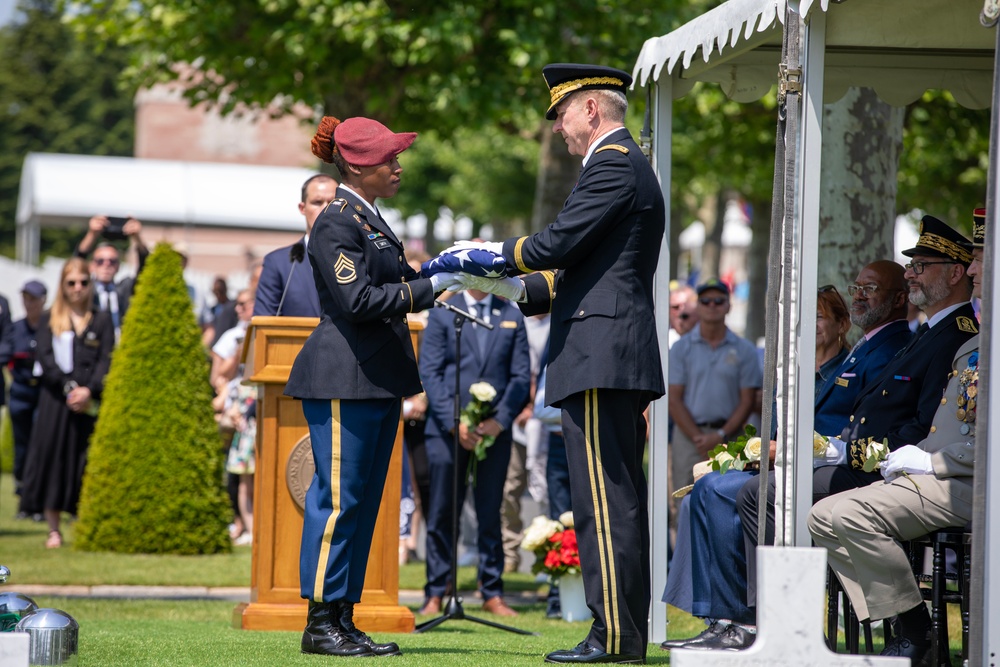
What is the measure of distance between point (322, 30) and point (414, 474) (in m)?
5.65

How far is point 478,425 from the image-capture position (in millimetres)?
8453

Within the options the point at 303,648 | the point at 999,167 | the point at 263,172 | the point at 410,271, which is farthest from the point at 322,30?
the point at 263,172

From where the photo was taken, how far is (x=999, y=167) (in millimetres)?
4062

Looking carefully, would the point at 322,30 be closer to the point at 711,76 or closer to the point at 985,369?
the point at 711,76

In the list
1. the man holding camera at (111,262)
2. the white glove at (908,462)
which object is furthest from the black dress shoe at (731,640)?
the man holding camera at (111,262)

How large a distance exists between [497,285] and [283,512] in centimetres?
189

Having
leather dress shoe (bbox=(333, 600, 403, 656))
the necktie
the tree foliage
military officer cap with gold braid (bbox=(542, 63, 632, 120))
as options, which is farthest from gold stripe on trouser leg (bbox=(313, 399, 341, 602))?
the tree foliage

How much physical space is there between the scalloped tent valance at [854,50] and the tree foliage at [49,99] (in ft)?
201

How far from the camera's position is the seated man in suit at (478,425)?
843 cm

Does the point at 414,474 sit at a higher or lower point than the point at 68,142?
lower

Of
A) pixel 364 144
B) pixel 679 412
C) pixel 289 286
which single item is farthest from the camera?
pixel 679 412

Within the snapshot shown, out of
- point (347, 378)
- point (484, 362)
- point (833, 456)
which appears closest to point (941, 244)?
point (833, 456)

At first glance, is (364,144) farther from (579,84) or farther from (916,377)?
(916,377)

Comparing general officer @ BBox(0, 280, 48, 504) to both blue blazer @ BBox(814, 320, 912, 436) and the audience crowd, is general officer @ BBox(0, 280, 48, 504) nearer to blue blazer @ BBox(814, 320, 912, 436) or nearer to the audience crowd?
the audience crowd
